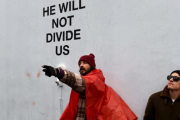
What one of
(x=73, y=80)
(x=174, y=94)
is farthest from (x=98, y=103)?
(x=174, y=94)

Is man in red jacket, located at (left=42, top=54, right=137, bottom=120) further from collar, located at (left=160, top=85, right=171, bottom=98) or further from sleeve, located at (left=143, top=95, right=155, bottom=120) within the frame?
collar, located at (left=160, top=85, right=171, bottom=98)

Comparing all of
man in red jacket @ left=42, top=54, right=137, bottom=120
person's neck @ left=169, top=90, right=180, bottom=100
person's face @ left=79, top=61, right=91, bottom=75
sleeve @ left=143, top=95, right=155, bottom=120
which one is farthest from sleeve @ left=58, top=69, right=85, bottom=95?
person's neck @ left=169, top=90, right=180, bottom=100

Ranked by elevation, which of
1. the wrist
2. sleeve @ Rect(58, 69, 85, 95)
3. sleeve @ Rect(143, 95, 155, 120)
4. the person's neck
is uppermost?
the wrist

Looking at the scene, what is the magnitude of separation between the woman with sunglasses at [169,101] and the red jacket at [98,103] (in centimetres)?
40

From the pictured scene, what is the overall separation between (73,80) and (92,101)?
505 mm

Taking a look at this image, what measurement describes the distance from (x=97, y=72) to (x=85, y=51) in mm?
1015

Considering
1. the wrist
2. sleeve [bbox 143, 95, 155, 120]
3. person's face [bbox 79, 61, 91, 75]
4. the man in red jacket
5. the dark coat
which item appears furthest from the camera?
person's face [bbox 79, 61, 91, 75]

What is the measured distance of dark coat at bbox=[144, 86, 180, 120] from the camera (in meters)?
3.23

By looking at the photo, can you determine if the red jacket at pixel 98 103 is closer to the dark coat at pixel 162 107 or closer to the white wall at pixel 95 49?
the dark coat at pixel 162 107

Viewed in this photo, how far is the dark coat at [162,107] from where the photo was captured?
10.6ft

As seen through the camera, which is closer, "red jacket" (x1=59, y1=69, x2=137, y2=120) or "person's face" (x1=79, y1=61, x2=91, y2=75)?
"red jacket" (x1=59, y1=69, x2=137, y2=120)

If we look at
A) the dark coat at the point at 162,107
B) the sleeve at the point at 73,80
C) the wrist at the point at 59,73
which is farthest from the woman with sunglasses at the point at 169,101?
the wrist at the point at 59,73

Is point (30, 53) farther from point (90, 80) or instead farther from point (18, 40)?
point (90, 80)

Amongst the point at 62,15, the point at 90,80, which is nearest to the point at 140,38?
the point at 90,80
